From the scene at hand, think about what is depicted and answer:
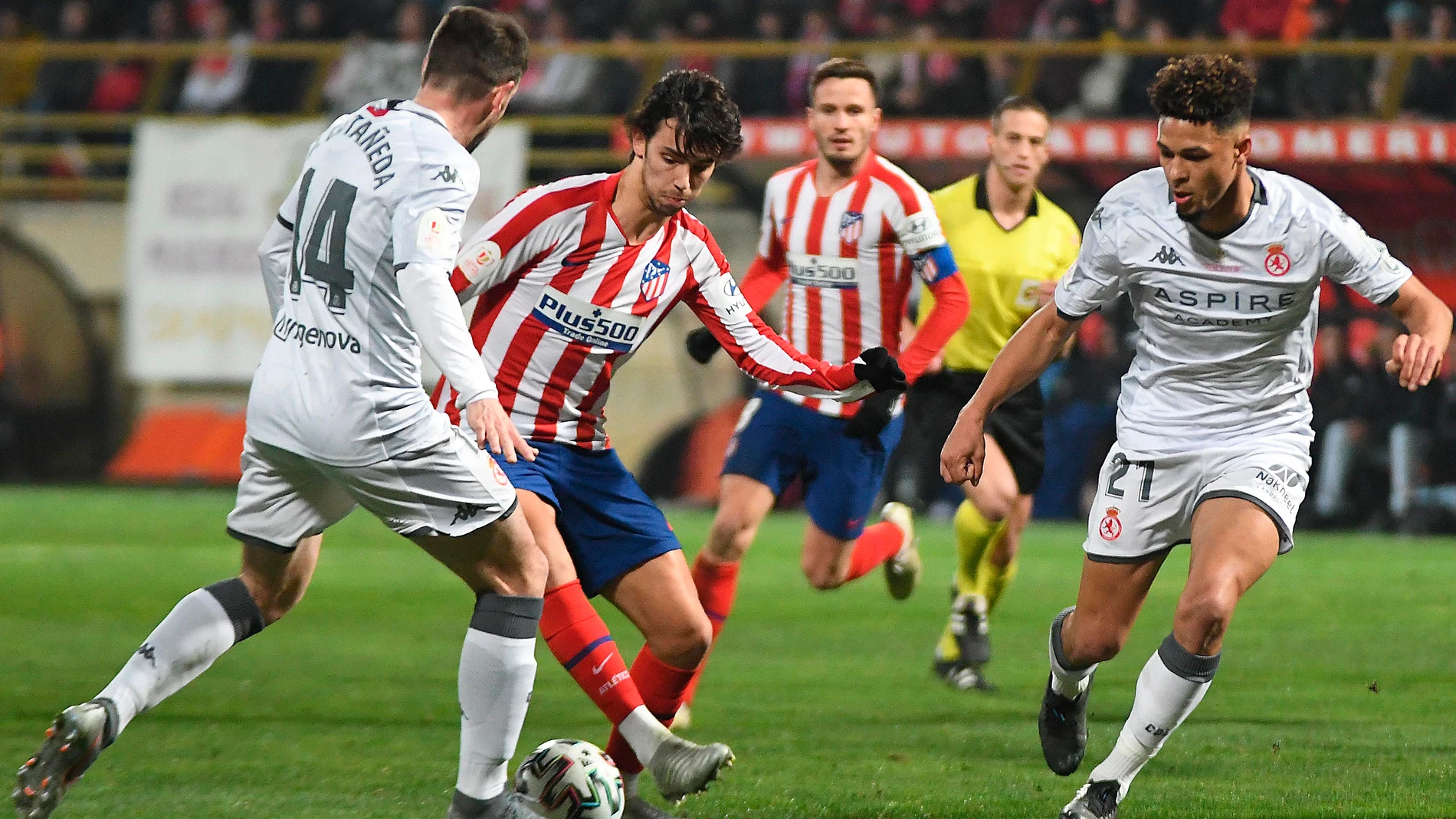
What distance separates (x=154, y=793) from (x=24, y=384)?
609 inches

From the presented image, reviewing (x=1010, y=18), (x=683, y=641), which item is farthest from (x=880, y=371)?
(x=1010, y=18)

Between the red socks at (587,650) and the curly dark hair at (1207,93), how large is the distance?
6.79 ft

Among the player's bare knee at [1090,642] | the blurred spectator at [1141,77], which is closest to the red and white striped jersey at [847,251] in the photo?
the player's bare knee at [1090,642]

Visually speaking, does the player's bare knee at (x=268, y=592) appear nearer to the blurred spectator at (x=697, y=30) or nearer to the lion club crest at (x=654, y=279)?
the lion club crest at (x=654, y=279)

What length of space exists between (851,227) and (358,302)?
3.13 m

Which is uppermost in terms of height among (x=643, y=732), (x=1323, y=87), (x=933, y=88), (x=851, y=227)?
(x=851, y=227)

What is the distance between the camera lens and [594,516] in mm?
4957

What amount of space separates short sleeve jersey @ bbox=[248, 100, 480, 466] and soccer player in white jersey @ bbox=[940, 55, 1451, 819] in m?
1.59

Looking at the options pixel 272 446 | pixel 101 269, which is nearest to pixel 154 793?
pixel 272 446

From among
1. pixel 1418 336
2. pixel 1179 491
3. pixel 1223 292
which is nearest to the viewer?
pixel 1418 336

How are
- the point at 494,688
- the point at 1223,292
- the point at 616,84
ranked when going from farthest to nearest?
1. the point at 616,84
2. the point at 1223,292
3. the point at 494,688

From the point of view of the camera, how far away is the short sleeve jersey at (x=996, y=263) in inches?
312

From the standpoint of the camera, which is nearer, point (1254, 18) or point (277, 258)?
point (277, 258)

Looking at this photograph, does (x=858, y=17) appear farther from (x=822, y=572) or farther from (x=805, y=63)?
(x=822, y=572)
